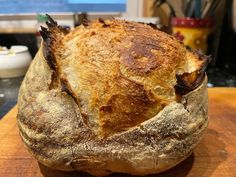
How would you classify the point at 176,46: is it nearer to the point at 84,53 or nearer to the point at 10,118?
the point at 84,53

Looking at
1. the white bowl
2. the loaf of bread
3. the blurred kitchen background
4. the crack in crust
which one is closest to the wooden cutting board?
the loaf of bread

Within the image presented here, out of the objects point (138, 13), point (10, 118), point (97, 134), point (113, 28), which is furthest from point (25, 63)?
point (97, 134)

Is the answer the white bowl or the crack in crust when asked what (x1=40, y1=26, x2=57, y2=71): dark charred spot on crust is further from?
the white bowl

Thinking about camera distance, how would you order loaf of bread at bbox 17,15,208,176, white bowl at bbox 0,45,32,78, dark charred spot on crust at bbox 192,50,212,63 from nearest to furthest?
loaf of bread at bbox 17,15,208,176
dark charred spot on crust at bbox 192,50,212,63
white bowl at bbox 0,45,32,78

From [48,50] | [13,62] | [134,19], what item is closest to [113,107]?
[48,50]

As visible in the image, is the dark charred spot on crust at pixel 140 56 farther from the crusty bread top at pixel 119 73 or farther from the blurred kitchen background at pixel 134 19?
the blurred kitchen background at pixel 134 19
